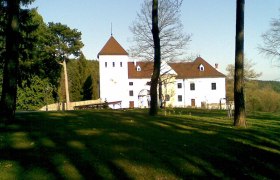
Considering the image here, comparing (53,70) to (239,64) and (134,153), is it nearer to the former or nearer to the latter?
(239,64)

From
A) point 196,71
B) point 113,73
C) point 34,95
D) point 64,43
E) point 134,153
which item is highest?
point 64,43

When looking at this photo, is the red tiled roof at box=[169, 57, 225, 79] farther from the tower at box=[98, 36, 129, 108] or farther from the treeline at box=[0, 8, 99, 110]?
the treeline at box=[0, 8, 99, 110]

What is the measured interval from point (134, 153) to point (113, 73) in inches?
2286

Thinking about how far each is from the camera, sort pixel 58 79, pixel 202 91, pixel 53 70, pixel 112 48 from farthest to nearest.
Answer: pixel 202 91 → pixel 112 48 → pixel 58 79 → pixel 53 70

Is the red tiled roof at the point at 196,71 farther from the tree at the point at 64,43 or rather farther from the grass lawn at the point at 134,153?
the grass lawn at the point at 134,153

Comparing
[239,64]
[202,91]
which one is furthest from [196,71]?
[239,64]

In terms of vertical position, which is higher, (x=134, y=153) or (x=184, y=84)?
(x=184, y=84)

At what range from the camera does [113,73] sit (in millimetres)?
66812

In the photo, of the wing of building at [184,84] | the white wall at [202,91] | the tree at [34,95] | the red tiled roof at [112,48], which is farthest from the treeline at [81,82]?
the tree at [34,95]

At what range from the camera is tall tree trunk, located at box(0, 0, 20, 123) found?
48.2 feet

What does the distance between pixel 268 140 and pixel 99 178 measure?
7415 millimetres

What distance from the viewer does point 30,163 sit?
802 centimetres

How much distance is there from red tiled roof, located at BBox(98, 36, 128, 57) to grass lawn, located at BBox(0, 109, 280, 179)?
5432cm

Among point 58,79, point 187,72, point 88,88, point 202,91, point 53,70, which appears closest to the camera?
point 53,70
